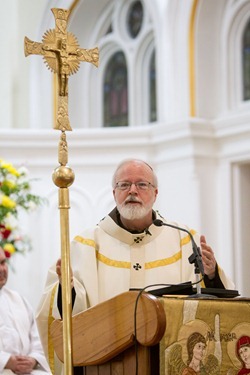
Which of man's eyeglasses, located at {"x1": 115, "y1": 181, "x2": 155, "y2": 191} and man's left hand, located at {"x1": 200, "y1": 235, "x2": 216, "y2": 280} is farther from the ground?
man's eyeglasses, located at {"x1": 115, "y1": 181, "x2": 155, "y2": 191}

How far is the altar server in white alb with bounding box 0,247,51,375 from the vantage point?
21.3 feet

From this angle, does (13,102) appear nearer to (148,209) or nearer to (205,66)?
(205,66)

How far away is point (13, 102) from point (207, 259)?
6.47 m

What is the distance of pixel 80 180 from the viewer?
9.57 meters

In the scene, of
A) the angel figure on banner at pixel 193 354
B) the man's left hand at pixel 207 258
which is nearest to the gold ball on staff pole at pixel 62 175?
the man's left hand at pixel 207 258

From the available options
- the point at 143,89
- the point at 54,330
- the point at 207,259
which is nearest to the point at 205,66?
the point at 143,89

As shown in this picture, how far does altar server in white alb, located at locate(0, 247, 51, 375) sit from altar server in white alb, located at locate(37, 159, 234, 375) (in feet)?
5.98

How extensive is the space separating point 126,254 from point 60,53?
1.46 m

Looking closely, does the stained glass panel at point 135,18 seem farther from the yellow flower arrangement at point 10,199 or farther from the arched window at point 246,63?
the yellow flower arrangement at point 10,199

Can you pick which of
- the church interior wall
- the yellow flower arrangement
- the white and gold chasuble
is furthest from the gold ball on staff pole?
the church interior wall

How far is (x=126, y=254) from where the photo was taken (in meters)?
4.91

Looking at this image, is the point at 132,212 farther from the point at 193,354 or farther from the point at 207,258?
the point at 193,354

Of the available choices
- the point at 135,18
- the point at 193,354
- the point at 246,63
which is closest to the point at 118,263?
the point at 193,354

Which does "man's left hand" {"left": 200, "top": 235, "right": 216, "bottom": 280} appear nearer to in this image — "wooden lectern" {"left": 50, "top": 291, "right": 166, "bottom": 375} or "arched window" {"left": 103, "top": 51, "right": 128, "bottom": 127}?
"wooden lectern" {"left": 50, "top": 291, "right": 166, "bottom": 375}
